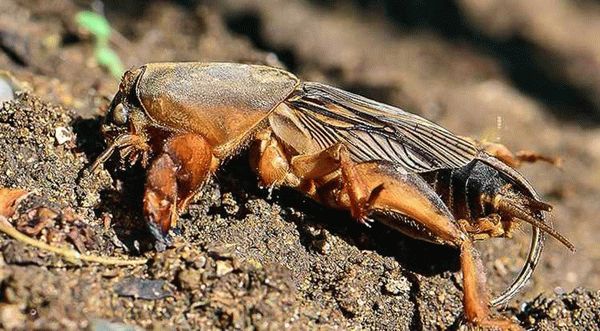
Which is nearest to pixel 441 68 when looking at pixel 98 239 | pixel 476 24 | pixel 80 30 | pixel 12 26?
pixel 476 24

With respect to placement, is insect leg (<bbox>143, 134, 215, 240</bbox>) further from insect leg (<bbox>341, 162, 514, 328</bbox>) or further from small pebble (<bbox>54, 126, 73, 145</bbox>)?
insect leg (<bbox>341, 162, 514, 328</bbox>)

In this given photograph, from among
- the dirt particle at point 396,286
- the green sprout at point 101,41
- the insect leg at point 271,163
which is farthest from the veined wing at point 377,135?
the green sprout at point 101,41

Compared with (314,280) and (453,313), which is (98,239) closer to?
(314,280)

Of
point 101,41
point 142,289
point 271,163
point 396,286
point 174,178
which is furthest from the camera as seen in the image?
point 101,41

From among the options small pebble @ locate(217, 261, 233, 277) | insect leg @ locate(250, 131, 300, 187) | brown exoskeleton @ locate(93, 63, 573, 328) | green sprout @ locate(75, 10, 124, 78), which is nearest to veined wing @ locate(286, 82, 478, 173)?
brown exoskeleton @ locate(93, 63, 573, 328)

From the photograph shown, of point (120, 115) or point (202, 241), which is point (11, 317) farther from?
point (120, 115)

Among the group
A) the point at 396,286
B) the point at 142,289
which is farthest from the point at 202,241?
the point at 396,286

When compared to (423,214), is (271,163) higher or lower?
lower
